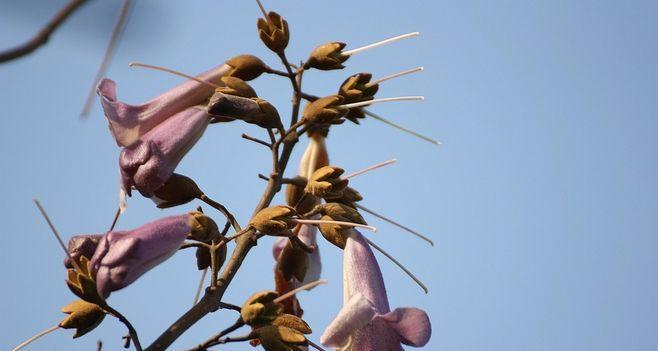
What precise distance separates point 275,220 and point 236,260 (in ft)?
0.64

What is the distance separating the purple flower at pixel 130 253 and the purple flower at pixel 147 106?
42 centimetres

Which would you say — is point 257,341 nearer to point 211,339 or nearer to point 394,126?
point 211,339

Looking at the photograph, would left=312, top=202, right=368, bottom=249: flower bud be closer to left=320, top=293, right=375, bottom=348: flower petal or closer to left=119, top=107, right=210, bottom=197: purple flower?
left=320, top=293, right=375, bottom=348: flower petal

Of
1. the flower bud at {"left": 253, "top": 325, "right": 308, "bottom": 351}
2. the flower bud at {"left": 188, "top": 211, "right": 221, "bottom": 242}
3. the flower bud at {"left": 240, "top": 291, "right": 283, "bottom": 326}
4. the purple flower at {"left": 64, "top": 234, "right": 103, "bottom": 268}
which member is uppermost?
the purple flower at {"left": 64, "top": 234, "right": 103, "bottom": 268}

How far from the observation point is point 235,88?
111 inches

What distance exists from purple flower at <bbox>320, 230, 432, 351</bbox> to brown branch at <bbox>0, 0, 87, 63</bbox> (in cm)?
158

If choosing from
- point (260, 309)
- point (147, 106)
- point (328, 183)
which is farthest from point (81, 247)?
point (328, 183)

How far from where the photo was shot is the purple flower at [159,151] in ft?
8.50

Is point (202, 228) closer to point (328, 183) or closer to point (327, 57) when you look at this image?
point (328, 183)

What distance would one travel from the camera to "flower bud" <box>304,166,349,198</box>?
8.87 ft

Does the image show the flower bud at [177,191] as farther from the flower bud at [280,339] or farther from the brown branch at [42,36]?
the brown branch at [42,36]

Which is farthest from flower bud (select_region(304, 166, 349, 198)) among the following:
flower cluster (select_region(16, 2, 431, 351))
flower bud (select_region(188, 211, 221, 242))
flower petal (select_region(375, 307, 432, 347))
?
flower petal (select_region(375, 307, 432, 347))

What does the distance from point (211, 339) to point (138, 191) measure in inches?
20.7

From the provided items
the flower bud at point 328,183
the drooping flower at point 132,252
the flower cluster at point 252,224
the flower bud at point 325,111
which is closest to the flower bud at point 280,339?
the flower cluster at point 252,224
